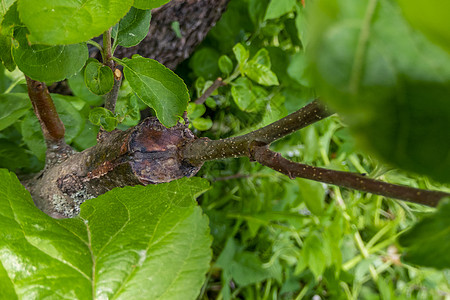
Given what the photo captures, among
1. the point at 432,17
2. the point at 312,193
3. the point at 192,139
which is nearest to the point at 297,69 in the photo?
the point at 312,193

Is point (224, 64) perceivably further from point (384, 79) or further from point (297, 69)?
point (384, 79)

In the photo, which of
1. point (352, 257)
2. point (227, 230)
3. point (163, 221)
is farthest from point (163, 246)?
point (352, 257)

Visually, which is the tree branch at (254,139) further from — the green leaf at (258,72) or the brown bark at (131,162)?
the green leaf at (258,72)

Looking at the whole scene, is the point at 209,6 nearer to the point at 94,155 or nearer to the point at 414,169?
the point at 94,155

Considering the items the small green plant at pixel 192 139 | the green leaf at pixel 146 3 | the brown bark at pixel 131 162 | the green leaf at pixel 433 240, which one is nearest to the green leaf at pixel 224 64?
the small green plant at pixel 192 139

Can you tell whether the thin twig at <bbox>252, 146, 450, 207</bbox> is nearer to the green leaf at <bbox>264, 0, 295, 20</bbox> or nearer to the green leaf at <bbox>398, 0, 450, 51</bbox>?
the green leaf at <bbox>398, 0, 450, 51</bbox>

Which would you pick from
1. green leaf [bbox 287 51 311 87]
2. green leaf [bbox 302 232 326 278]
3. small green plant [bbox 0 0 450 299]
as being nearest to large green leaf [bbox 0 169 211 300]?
small green plant [bbox 0 0 450 299]
